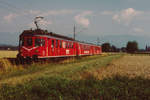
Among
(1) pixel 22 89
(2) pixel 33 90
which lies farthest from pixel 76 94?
(1) pixel 22 89

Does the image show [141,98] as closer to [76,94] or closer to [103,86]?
[103,86]

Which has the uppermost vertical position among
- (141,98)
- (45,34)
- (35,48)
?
(45,34)

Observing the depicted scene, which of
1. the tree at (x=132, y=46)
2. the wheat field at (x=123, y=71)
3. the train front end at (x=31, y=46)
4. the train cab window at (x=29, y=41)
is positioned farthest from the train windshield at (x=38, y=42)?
the tree at (x=132, y=46)

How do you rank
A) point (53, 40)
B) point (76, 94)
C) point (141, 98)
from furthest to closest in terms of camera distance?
point (53, 40) < point (76, 94) < point (141, 98)

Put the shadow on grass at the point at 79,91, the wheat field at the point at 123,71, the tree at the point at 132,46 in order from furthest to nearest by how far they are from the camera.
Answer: the tree at the point at 132,46, the wheat field at the point at 123,71, the shadow on grass at the point at 79,91

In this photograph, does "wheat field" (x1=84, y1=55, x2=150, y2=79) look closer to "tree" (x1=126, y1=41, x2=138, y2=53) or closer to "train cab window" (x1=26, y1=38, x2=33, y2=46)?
"train cab window" (x1=26, y1=38, x2=33, y2=46)

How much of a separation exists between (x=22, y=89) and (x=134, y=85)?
161 inches

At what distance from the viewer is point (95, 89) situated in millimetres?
5449

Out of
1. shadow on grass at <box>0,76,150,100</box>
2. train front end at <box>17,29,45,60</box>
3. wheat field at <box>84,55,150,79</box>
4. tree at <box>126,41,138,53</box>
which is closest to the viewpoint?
shadow on grass at <box>0,76,150,100</box>

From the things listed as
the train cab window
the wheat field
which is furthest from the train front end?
the wheat field

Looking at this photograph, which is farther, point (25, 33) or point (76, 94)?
point (25, 33)

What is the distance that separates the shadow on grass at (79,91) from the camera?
4.89 meters

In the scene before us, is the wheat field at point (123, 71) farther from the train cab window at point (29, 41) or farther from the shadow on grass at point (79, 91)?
the train cab window at point (29, 41)

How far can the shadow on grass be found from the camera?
4887 mm
